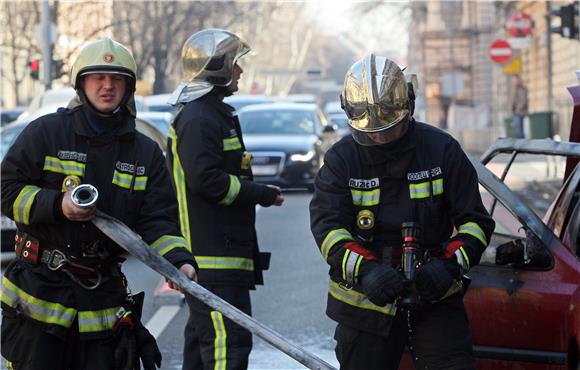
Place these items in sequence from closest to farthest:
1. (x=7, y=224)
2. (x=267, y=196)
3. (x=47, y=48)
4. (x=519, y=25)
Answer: (x=267, y=196)
(x=7, y=224)
(x=519, y=25)
(x=47, y=48)

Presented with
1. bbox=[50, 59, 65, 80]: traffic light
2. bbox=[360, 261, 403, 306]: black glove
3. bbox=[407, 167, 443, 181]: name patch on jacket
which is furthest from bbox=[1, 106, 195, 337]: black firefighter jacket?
bbox=[50, 59, 65, 80]: traffic light

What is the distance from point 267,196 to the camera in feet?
19.4

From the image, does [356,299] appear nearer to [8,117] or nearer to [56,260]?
[56,260]

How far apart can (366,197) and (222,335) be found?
4.55 ft

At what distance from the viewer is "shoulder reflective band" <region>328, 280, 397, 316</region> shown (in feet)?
14.6

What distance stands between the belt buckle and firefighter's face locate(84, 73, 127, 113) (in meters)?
A: 0.56

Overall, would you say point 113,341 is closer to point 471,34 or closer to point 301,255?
point 301,255

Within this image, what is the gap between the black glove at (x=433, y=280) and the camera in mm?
4348

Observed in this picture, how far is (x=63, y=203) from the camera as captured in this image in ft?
14.4

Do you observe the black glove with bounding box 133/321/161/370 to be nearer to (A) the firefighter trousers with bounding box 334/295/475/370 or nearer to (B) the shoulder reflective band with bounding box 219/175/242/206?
(A) the firefighter trousers with bounding box 334/295/475/370

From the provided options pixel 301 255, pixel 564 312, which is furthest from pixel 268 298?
pixel 564 312

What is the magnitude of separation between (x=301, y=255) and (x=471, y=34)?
4875 cm

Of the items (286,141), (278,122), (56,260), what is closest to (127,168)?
(56,260)

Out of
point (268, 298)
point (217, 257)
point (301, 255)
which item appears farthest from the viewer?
point (301, 255)
